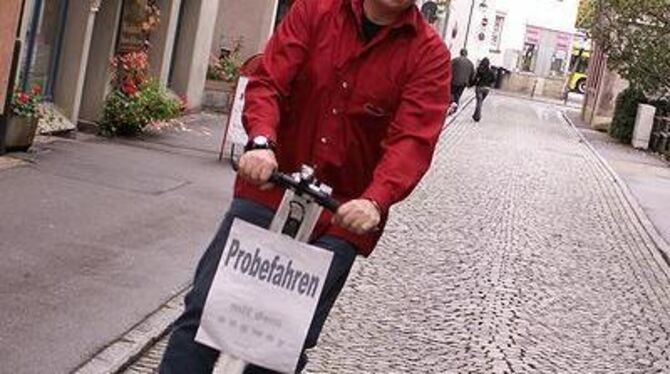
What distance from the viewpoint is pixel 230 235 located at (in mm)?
3467

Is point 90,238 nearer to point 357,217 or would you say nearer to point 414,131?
point 414,131

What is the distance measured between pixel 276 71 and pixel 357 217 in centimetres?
61

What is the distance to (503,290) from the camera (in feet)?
28.7

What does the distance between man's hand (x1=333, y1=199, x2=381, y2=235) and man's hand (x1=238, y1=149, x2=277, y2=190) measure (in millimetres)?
221

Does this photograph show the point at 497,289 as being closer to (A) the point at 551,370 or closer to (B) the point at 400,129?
(A) the point at 551,370

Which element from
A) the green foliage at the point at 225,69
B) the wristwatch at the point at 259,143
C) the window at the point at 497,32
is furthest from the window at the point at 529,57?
the wristwatch at the point at 259,143

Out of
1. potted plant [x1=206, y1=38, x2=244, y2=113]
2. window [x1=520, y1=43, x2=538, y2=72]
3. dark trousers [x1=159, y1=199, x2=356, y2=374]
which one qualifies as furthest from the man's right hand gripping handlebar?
window [x1=520, y1=43, x2=538, y2=72]

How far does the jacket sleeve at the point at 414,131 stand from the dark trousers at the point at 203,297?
257 mm

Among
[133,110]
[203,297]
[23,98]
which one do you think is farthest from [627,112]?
[203,297]

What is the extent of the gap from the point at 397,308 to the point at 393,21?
4086 millimetres

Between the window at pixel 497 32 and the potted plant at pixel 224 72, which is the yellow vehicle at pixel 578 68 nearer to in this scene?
the window at pixel 497 32

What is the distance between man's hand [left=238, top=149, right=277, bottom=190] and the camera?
3.32 m

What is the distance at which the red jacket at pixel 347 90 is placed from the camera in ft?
12.1

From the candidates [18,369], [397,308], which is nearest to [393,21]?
[18,369]
